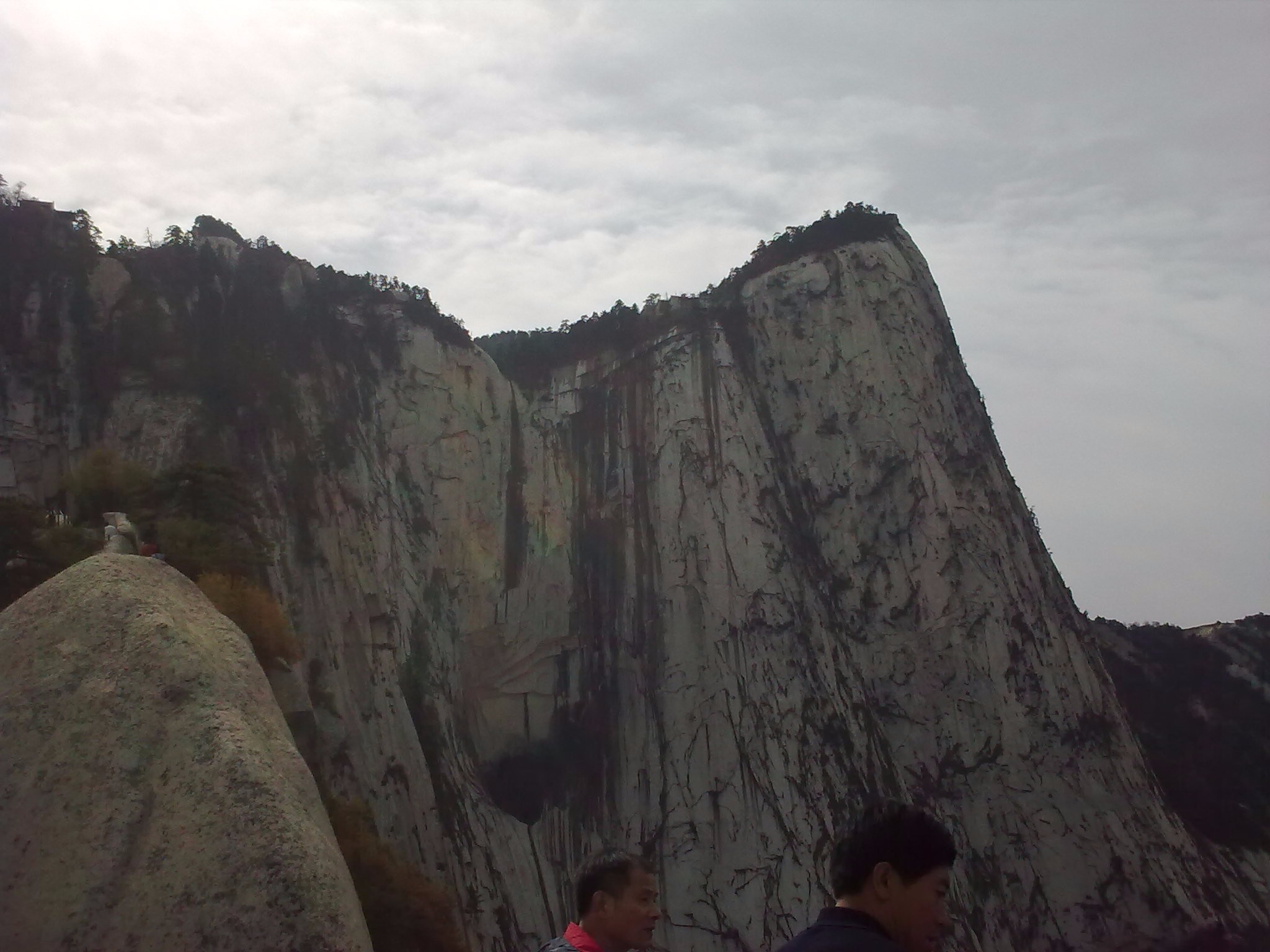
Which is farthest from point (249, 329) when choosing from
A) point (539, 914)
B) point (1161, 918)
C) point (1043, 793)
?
point (1161, 918)

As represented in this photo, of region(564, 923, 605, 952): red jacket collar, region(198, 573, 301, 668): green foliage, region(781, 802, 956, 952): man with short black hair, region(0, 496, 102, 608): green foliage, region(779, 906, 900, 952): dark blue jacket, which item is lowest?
region(564, 923, 605, 952): red jacket collar

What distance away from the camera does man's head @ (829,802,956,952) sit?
324 cm

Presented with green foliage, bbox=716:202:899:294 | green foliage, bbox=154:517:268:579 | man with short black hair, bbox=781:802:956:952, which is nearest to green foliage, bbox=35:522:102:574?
green foliage, bbox=154:517:268:579

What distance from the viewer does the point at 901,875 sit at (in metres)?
3.27

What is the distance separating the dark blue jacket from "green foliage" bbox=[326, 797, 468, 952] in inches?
442

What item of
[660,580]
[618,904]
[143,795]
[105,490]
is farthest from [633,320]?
[618,904]

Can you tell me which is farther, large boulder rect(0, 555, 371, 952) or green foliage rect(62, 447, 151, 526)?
green foliage rect(62, 447, 151, 526)

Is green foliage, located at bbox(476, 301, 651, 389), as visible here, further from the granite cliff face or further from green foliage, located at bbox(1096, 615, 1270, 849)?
green foliage, located at bbox(1096, 615, 1270, 849)

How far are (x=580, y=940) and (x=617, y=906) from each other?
0.23m

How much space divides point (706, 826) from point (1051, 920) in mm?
7004

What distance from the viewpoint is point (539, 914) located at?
20.8 metres

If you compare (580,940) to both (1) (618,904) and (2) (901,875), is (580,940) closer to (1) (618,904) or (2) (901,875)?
(1) (618,904)

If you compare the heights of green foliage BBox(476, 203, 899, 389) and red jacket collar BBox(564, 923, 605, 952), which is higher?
green foliage BBox(476, 203, 899, 389)

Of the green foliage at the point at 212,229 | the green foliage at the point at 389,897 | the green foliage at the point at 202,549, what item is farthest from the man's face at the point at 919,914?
the green foliage at the point at 212,229
